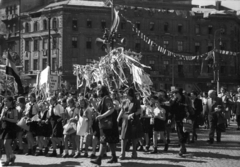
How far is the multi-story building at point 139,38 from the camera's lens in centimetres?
6931

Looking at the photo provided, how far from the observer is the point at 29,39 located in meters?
73.2

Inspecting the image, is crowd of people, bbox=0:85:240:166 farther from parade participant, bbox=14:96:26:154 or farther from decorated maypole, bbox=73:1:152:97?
decorated maypole, bbox=73:1:152:97

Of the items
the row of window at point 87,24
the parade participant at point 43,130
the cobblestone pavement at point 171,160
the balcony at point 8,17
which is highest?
the balcony at point 8,17

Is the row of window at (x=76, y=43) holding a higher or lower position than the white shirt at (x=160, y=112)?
higher

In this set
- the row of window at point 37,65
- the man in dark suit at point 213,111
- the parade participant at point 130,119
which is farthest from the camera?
the row of window at point 37,65

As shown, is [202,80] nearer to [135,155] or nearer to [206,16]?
[206,16]

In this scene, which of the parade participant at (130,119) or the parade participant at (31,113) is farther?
the parade participant at (31,113)

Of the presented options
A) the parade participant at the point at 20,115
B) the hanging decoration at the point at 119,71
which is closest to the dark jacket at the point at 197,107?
the hanging decoration at the point at 119,71

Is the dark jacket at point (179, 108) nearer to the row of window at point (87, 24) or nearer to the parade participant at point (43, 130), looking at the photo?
the parade participant at point (43, 130)

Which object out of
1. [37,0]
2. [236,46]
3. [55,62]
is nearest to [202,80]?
[236,46]

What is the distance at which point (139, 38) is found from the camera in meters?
72.9

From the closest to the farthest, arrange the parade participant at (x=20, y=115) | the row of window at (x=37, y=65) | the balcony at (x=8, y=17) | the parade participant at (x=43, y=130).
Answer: the parade participant at (x=43, y=130) < the parade participant at (x=20, y=115) < the row of window at (x=37, y=65) < the balcony at (x=8, y=17)

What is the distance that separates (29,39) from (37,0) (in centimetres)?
577

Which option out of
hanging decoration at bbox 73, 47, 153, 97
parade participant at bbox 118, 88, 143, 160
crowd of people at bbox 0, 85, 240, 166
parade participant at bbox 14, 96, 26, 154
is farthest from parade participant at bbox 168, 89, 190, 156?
hanging decoration at bbox 73, 47, 153, 97
